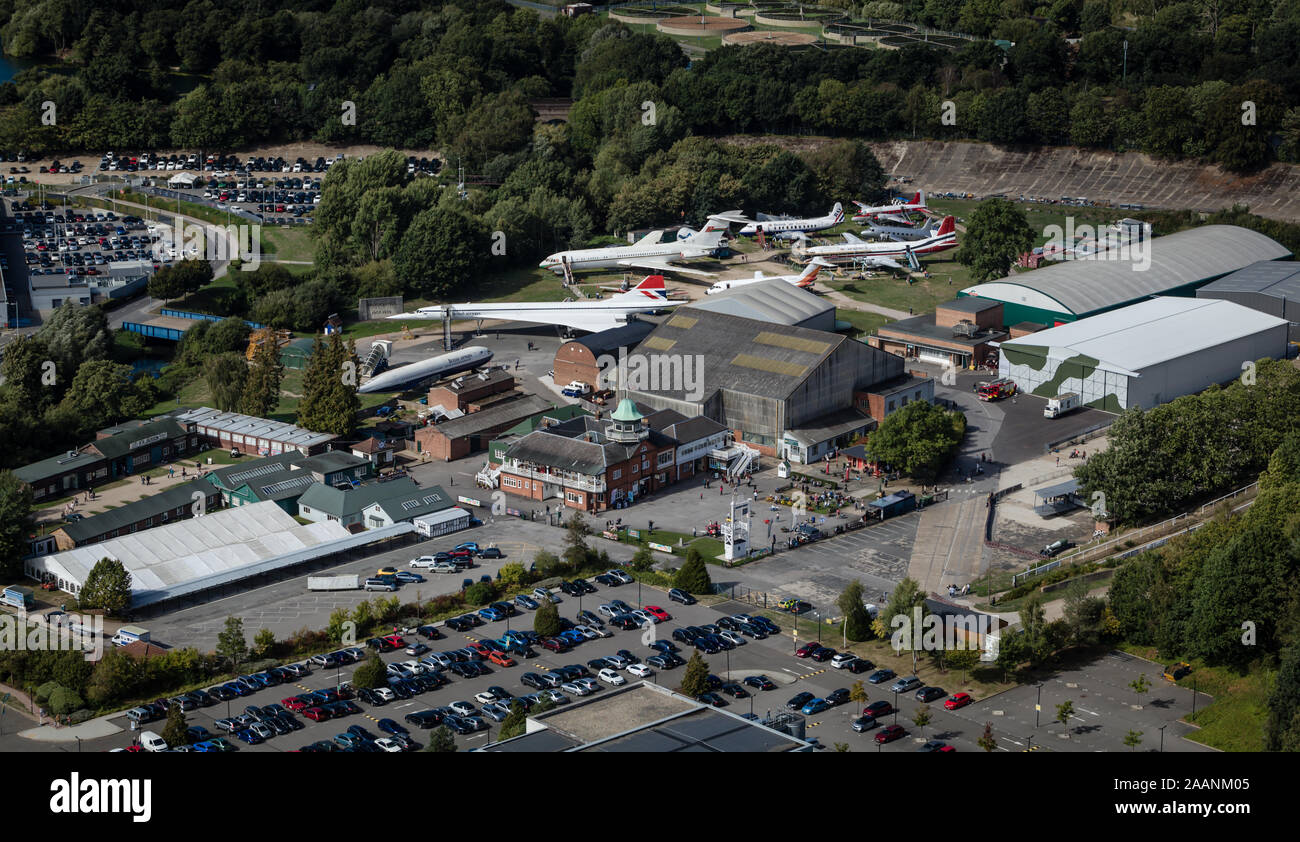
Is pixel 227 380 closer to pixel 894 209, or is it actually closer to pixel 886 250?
pixel 886 250

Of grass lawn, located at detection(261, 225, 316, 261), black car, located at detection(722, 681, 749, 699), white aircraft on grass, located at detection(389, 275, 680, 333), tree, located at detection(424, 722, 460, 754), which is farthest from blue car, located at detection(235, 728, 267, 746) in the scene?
grass lawn, located at detection(261, 225, 316, 261)

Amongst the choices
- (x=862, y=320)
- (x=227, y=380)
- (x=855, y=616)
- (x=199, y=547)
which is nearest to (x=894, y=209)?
(x=862, y=320)

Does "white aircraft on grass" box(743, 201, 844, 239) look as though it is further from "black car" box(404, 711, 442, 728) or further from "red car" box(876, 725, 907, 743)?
"black car" box(404, 711, 442, 728)

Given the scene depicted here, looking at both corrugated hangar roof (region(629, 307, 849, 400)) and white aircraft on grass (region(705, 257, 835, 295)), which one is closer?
corrugated hangar roof (region(629, 307, 849, 400))

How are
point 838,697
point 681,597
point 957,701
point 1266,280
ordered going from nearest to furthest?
point 957,701 → point 838,697 → point 681,597 → point 1266,280

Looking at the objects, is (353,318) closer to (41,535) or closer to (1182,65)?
(41,535)
